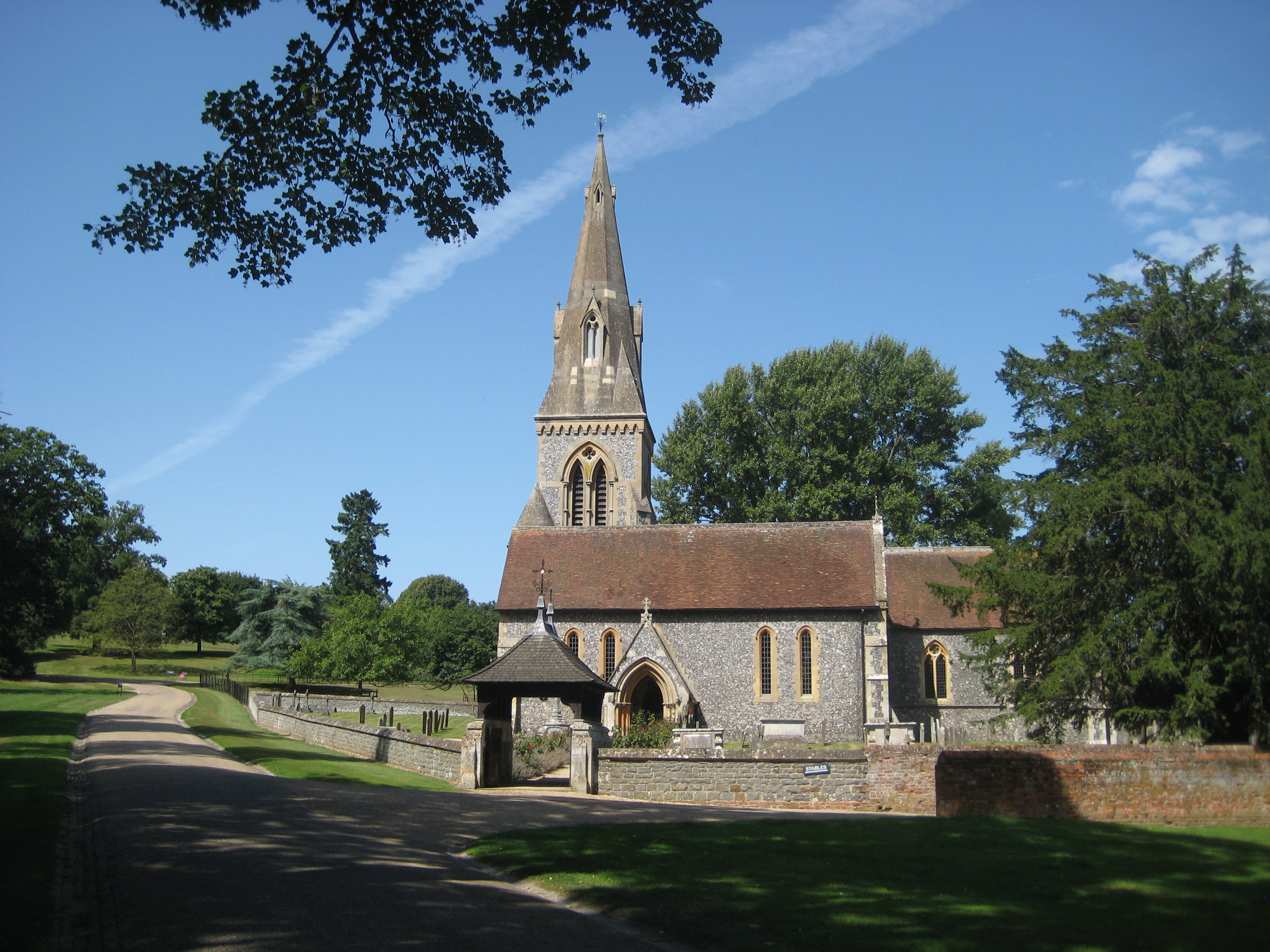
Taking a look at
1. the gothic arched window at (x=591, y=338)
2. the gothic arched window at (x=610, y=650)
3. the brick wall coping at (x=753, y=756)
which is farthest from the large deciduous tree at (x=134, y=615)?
the brick wall coping at (x=753, y=756)

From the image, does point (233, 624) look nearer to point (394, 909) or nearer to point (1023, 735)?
point (1023, 735)

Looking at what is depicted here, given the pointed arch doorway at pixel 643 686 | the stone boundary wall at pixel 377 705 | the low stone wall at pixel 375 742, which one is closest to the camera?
the low stone wall at pixel 375 742

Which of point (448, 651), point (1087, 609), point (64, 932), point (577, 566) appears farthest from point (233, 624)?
point (64, 932)

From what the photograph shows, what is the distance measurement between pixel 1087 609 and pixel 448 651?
170 ft

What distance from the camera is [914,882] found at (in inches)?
382

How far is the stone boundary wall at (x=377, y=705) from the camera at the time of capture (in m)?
41.4

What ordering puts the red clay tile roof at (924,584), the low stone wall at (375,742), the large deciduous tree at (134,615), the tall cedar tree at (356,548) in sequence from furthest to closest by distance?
the tall cedar tree at (356,548)
the large deciduous tree at (134,615)
the red clay tile roof at (924,584)
the low stone wall at (375,742)

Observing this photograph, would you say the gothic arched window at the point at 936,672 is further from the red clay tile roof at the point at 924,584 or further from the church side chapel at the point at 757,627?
the red clay tile roof at the point at 924,584

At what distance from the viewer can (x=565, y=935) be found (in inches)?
301

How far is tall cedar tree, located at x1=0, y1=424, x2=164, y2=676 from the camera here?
1050 inches

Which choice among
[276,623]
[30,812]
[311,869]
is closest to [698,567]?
[30,812]

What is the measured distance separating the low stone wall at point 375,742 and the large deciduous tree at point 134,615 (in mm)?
31135

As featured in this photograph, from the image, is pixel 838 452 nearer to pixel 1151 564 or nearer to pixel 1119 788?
pixel 1151 564

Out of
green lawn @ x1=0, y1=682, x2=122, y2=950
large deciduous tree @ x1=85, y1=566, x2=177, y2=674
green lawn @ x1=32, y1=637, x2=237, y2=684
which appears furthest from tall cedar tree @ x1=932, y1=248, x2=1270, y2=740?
large deciduous tree @ x1=85, y1=566, x2=177, y2=674
